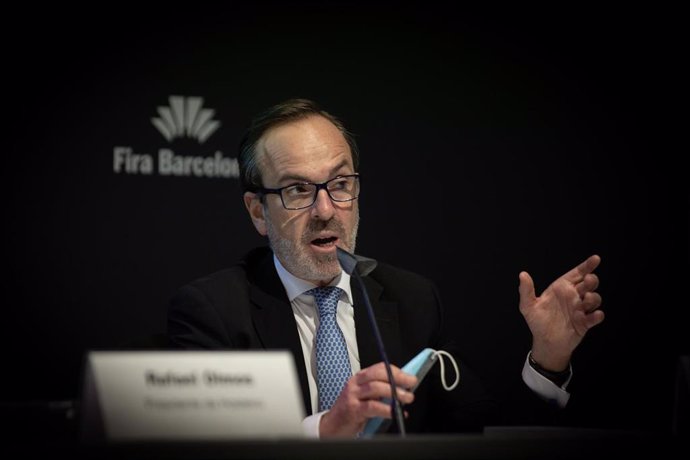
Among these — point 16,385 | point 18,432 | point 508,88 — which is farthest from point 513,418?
point 18,432

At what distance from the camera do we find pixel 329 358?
2.67 metres

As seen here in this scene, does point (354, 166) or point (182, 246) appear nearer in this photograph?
point (354, 166)

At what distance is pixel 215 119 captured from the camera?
12.4 ft

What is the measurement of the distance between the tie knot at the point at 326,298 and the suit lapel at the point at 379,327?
66 millimetres

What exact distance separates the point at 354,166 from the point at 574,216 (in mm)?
1465

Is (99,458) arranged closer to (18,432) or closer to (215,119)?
(18,432)

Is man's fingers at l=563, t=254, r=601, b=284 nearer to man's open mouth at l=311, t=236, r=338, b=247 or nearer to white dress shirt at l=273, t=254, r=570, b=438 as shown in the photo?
white dress shirt at l=273, t=254, r=570, b=438

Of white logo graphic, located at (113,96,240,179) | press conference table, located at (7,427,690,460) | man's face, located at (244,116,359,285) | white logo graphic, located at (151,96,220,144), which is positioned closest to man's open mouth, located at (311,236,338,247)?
man's face, located at (244,116,359,285)

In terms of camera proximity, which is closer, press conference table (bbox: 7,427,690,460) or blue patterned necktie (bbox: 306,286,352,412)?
press conference table (bbox: 7,427,690,460)

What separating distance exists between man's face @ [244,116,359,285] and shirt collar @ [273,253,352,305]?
0.06 ft

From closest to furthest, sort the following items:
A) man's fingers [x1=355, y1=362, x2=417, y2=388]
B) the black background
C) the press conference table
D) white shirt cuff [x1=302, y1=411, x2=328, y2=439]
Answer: the press conference table, man's fingers [x1=355, y1=362, x2=417, y2=388], white shirt cuff [x1=302, y1=411, x2=328, y2=439], the black background

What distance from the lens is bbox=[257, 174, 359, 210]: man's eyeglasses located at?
9.24 ft

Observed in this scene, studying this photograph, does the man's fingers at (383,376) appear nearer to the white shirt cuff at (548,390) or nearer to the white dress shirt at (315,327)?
the white dress shirt at (315,327)

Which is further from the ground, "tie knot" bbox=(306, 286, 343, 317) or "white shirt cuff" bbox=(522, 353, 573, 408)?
"tie knot" bbox=(306, 286, 343, 317)
